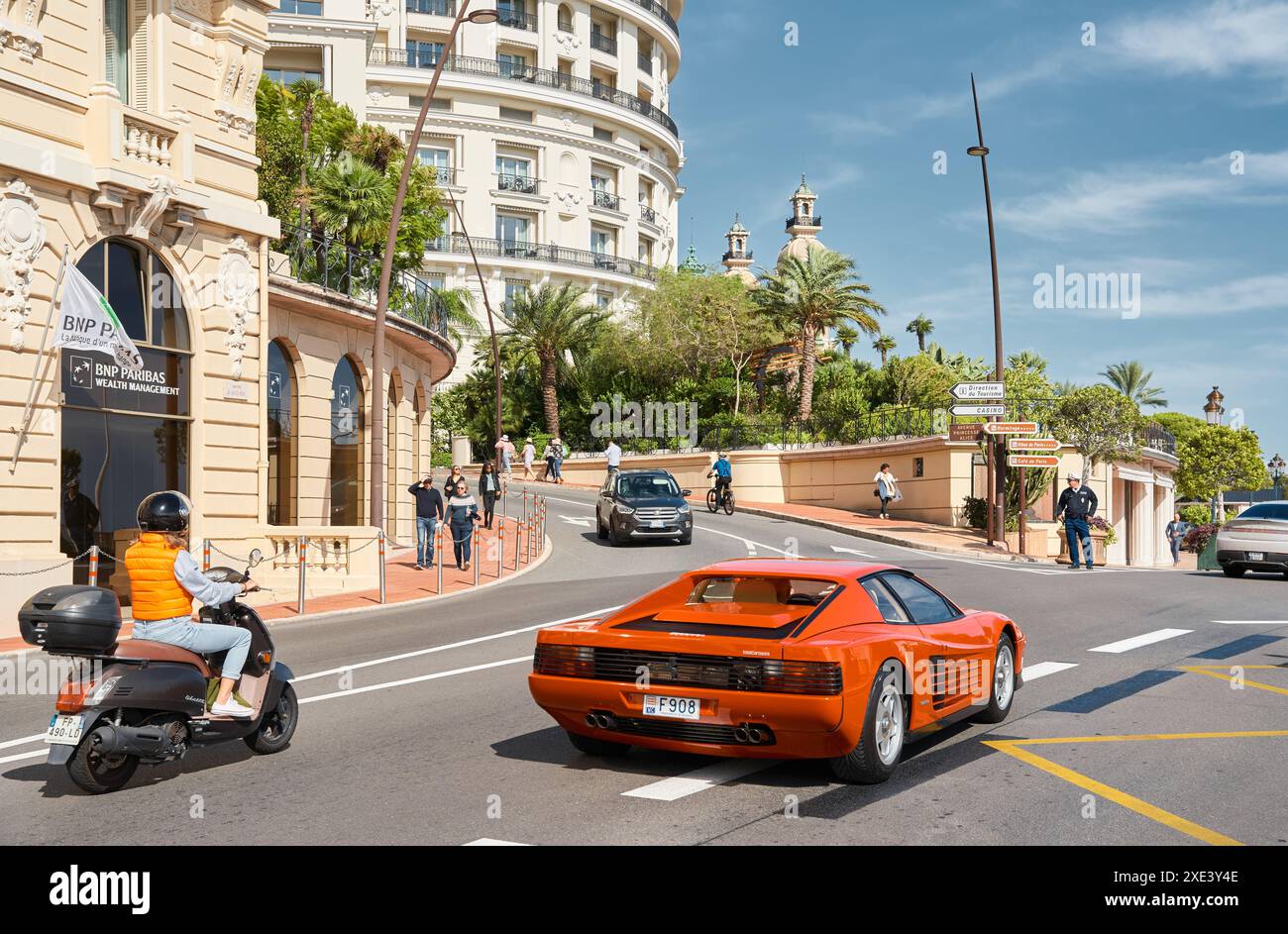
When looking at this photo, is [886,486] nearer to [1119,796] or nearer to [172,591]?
[1119,796]

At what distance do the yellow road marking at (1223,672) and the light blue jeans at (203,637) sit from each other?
8.15 metres

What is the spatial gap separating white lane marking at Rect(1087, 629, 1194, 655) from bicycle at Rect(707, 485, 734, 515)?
77.8 feet

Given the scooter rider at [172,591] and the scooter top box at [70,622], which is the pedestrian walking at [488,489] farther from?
the scooter top box at [70,622]

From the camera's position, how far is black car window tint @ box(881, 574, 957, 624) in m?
7.94

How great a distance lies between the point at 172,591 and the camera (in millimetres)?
7270

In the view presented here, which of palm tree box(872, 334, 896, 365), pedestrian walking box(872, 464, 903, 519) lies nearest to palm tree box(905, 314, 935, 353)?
palm tree box(872, 334, 896, 365)

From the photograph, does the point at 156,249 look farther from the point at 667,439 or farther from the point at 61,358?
the point at 667,439

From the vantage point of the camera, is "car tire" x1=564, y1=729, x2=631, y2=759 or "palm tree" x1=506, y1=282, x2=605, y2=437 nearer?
"car tire" x1=564, y1=729, x2=631, y2=759

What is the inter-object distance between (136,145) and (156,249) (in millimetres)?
1509

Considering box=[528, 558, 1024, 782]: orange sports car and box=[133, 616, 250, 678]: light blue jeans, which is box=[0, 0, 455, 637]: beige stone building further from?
box=[528, 558, 1024, 782]: orange sports car

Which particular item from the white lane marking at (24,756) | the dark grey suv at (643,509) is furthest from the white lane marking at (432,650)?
the dark grey suv at (643,509)

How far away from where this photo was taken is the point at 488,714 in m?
9.38

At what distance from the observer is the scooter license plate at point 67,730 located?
21.9 ft

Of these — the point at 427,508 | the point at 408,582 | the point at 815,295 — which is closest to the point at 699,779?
the point at 408,582
